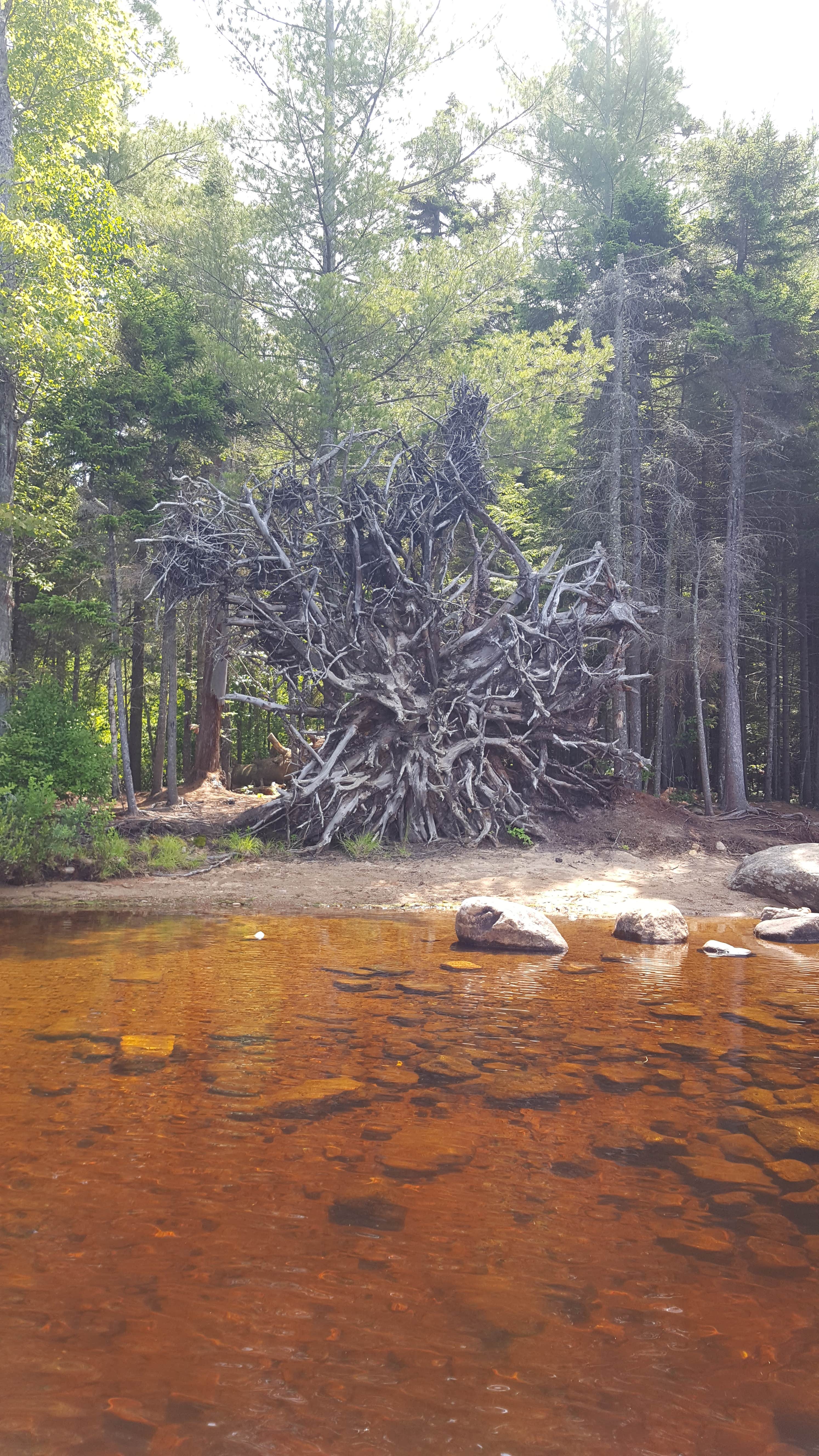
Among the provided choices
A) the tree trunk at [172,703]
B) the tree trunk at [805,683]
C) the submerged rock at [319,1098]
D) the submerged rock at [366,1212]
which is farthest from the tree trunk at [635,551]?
the submerged rock at [366,1212]

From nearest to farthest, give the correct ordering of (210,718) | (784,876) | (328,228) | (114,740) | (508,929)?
(508,929) < (784,876) < (328,228) < (114,740) < (210,718)

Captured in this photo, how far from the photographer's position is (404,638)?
14219 mm

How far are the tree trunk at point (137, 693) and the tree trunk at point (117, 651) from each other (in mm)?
3800

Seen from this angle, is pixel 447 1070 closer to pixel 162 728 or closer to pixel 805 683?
pixel 162 728

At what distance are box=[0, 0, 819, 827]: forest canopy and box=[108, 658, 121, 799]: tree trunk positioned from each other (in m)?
0.52

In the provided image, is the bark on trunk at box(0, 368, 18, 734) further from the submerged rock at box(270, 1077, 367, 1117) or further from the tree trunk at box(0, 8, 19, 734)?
the submerged rock at box(270, 1077, 367, 1117)

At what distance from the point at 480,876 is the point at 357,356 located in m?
10.8

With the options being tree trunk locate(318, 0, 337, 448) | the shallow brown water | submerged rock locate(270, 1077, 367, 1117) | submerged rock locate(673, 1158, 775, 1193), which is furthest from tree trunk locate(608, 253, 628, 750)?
submerged rock locate(673, 1158, 775, 1193)

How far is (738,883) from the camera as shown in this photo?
438 inches

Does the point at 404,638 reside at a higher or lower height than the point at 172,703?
higher

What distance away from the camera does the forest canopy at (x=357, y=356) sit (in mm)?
15438

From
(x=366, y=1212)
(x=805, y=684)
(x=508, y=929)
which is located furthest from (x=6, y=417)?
(x=805, y=684)

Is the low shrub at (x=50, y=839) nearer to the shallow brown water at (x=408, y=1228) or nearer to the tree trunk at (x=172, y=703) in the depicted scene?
the tree trunk at (x=172, y=703)

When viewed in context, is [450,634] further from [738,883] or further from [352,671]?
[738,883]
